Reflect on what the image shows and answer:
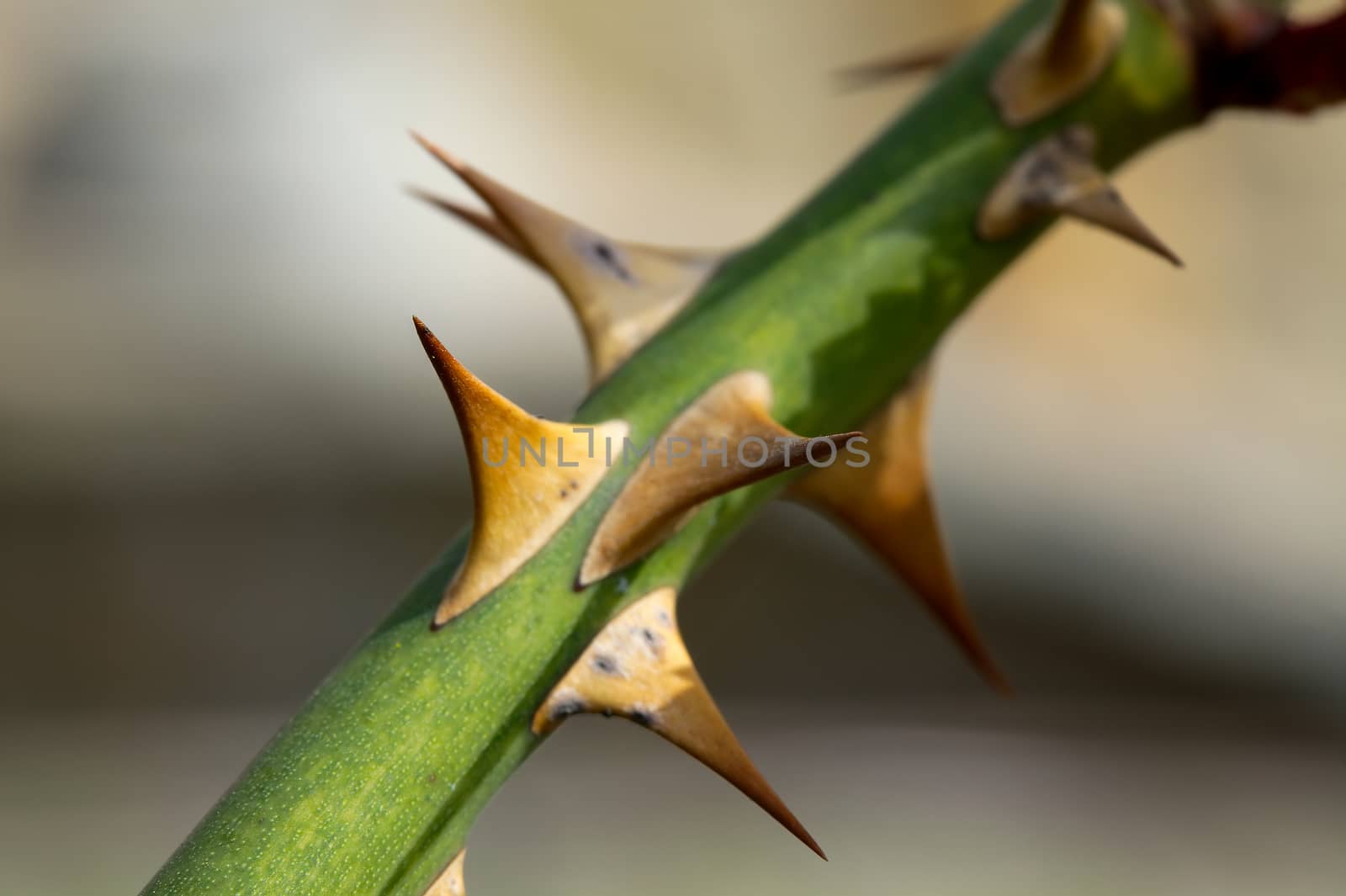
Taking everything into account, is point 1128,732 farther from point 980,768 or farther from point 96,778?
point 96,778

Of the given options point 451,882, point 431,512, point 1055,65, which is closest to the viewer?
point 451,882

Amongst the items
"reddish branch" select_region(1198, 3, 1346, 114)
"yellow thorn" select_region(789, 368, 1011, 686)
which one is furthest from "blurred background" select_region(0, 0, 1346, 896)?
"reddish branch" select_region(1198, 3, 1346, 114)

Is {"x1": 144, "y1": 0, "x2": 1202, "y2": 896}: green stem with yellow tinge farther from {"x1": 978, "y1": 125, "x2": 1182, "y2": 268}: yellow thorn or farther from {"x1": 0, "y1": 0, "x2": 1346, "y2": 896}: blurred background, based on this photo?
{"x1": 0, "y1": 0, "x2": 1346, "y2": 896}: blurred background

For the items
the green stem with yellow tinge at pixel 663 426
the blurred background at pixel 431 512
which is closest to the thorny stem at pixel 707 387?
the green stem with yellow tinge at pixel 663 426

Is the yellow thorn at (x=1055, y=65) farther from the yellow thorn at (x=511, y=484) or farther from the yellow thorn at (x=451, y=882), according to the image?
the yellow thorn at (x=451, y=882)

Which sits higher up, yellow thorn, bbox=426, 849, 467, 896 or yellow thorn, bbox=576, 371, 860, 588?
yellow thorn, bbox=576, 371, 860, 588

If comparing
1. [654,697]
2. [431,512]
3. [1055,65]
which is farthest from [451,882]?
[431,512]

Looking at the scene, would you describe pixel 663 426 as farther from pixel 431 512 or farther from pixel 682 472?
pixel 431 512
